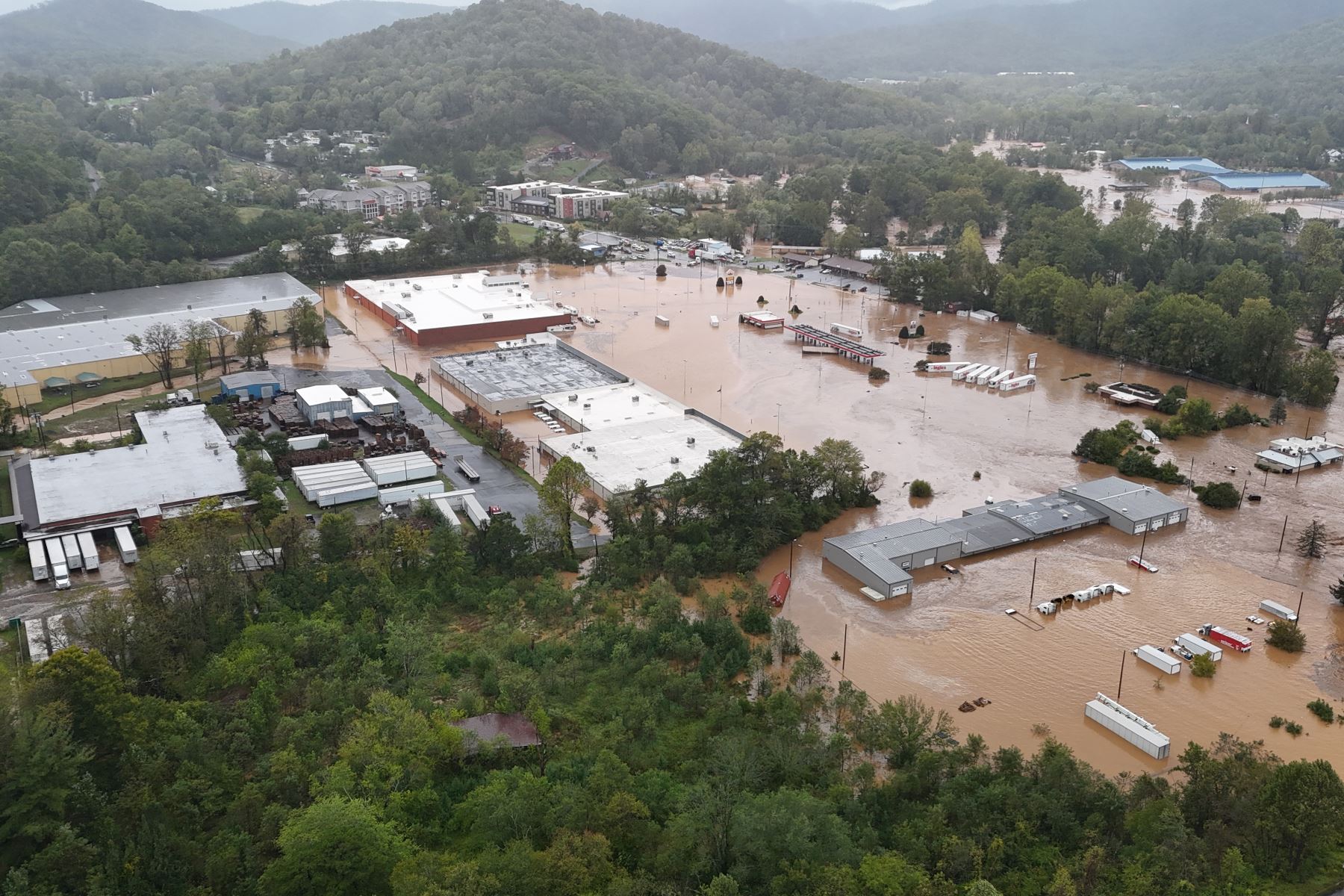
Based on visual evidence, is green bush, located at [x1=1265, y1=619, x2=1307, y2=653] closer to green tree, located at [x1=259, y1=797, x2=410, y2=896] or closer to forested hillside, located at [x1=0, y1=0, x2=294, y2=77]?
green tree, located at [x1=259, y1=797, x2=410, y2=896]

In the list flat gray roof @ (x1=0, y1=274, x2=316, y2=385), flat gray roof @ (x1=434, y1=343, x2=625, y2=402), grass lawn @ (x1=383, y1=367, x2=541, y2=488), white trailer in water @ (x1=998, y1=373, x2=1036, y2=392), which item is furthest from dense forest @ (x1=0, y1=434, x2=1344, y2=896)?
white trailer in water @ (x1=998, y1=373, x2=1036, y2=392)

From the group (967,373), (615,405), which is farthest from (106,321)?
(967,373)

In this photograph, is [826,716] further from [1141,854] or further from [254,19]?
[254,19]

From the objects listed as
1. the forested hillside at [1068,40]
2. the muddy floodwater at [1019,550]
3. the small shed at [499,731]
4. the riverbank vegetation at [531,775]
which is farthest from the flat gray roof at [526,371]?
the forested hillside at [1068,40]

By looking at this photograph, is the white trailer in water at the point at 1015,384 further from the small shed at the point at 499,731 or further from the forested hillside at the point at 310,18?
the forested hillside at the point at 310,18

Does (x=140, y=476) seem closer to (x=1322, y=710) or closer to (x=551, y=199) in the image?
(x=1322, y=710)

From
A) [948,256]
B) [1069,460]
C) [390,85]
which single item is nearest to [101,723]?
[1069,460]
